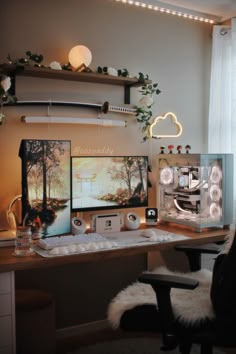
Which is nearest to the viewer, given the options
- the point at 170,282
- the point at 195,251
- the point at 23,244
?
the point at 170,282

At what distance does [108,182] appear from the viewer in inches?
107

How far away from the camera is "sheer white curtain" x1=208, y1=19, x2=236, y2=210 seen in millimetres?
3139

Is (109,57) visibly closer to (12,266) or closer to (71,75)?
(71,75)

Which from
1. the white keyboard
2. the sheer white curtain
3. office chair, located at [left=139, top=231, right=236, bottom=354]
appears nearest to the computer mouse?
the white keyboard

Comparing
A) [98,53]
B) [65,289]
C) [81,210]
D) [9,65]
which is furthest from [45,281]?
[98,53]

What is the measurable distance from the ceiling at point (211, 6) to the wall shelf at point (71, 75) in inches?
28.1

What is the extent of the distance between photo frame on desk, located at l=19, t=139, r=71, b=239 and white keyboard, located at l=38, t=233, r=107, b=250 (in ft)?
0.34

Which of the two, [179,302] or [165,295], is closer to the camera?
[165,295]

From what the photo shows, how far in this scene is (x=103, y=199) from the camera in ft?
8.85

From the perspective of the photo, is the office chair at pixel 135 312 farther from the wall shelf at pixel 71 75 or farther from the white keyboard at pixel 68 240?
the wall shelf at pixel 71 75

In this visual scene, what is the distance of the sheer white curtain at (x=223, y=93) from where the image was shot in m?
3.14

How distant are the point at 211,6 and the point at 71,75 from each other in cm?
131

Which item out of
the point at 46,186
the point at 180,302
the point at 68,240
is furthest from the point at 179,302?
the point at 46,186

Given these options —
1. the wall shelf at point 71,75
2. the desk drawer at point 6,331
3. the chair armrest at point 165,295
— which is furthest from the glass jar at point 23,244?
the wall shelf at point 71,75
